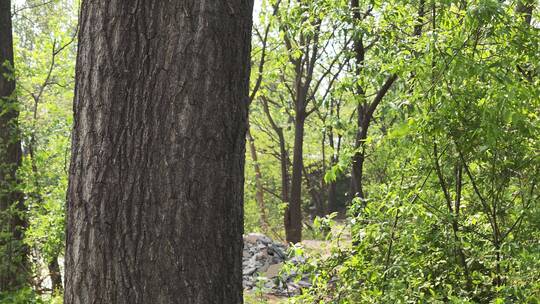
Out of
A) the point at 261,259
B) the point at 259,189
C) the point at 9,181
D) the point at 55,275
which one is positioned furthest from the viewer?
the point at 259,189

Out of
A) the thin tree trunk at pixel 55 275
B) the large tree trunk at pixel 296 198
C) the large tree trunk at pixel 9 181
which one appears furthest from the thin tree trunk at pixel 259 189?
the large tree trunk at pixel 9 181

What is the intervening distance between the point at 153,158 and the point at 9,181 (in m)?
6.64

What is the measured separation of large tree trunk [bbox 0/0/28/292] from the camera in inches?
299

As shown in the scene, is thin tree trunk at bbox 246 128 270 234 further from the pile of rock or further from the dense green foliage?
the dense green foliage

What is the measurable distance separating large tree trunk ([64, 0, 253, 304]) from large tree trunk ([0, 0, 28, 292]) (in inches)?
229

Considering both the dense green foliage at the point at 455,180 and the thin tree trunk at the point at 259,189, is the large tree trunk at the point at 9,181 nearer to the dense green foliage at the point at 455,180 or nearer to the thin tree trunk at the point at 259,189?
the dense green foliage at the point at 455,180

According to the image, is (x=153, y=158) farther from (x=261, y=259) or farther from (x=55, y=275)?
(x=261, y=259)

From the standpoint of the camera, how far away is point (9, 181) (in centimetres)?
798

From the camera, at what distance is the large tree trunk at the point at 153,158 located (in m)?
2.06

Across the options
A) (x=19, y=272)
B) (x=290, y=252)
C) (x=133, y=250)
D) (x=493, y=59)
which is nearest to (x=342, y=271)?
(x=290, y=252)

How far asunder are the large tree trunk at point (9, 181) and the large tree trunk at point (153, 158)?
5.81 m

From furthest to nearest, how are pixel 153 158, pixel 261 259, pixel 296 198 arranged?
pixel 296 198 → pixel 261 259 → pixel 153 158

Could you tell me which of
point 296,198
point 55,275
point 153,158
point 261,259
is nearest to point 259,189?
point 296,198

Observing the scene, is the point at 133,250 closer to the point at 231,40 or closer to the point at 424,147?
the point at 231,40
